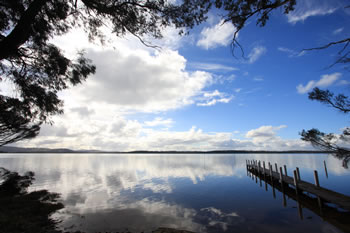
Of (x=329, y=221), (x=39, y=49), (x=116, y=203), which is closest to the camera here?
(x=39, y=49)

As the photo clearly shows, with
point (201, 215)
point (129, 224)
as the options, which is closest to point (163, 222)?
point (129, 224)

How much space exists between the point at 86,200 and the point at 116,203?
10.0 feet

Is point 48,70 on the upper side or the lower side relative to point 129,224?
upper

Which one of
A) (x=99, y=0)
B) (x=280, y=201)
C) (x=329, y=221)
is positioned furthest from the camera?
(x=280, y=201)

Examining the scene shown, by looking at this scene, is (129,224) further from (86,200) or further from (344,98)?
(344,98)

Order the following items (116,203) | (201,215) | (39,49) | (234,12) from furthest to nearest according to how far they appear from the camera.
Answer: (116,203) → (201,215) → (39,49) → (234,12)

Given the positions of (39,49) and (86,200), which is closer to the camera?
(39,49)

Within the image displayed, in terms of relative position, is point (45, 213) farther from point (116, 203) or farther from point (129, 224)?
point (129, 224)

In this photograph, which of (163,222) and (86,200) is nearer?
(163,222)

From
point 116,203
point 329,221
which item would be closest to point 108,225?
point 116,203

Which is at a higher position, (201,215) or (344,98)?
(344,98)

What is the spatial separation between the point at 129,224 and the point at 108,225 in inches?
45.9

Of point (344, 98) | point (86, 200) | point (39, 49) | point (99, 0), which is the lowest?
point (86, 200)

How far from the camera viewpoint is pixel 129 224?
10102mm
